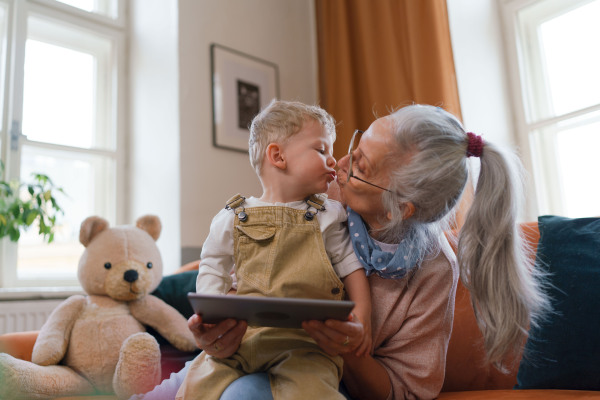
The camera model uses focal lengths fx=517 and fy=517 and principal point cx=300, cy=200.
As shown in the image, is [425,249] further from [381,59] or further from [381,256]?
[381,59]

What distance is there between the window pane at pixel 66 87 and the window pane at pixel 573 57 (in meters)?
2.62

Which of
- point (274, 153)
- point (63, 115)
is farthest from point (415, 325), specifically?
point (63, 115)

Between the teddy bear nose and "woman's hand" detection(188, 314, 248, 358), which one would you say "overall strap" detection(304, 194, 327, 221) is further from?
the teddy bear nose

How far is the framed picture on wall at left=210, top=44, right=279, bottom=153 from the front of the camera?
3.06m

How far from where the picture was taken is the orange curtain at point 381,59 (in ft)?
8.95

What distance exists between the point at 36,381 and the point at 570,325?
1.41 meters

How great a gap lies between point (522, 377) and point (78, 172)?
8.79 ft

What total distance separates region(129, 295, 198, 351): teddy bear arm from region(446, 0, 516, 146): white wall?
1823 millimetres

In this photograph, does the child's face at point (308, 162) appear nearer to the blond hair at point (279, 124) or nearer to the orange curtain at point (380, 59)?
the blond hair at point (279, 124)

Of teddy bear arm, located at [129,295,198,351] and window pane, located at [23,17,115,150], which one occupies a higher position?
window pane, located at [23,17,115,150]

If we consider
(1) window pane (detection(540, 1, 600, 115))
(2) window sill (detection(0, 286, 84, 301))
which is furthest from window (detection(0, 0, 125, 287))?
(1) window pane (detection(540, 1, 600, 115))

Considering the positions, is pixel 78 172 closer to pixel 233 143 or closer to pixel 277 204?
pixel 233 143

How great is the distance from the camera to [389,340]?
119cm

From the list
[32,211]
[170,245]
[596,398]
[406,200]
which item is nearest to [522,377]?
[596,398]
